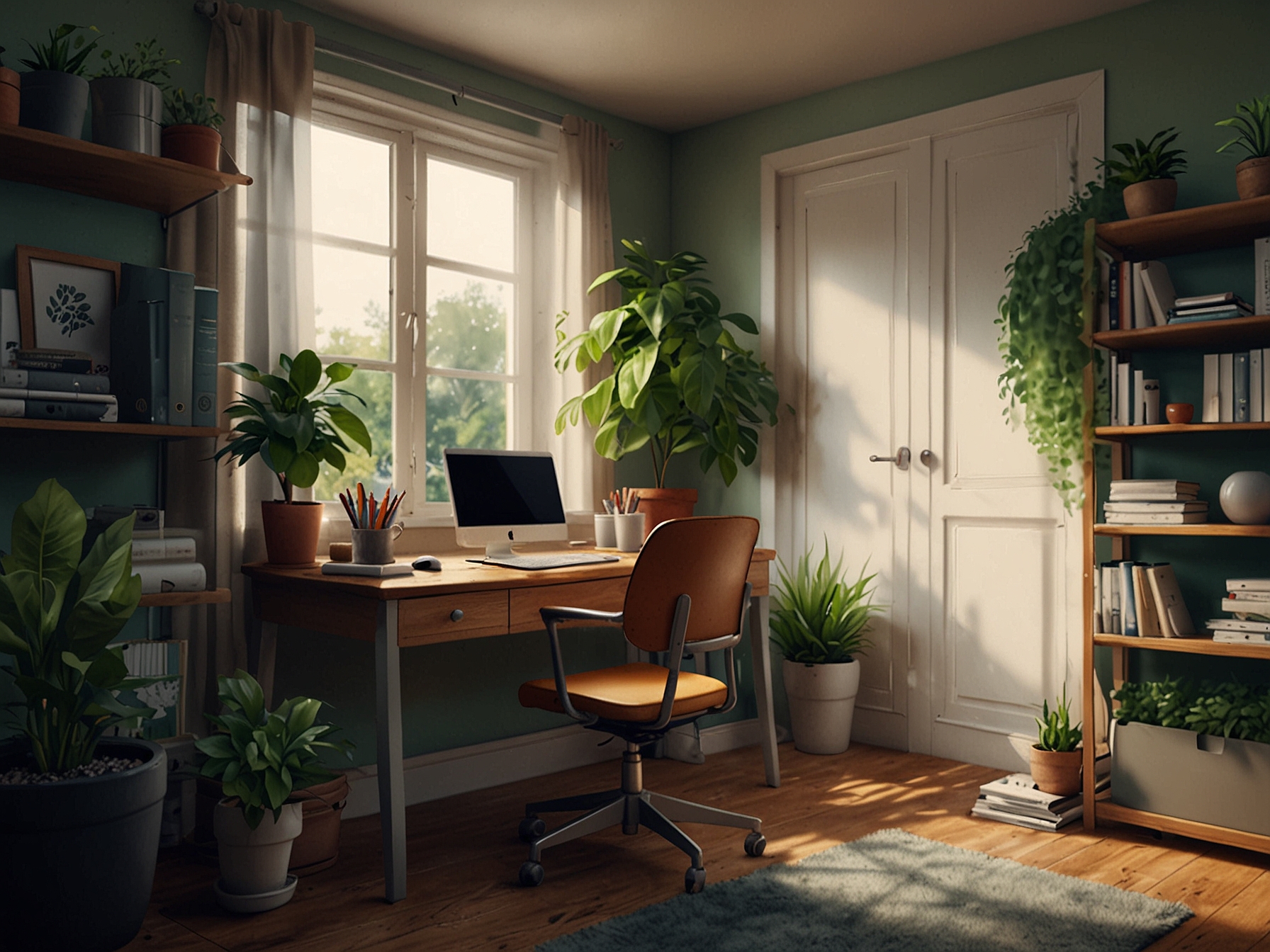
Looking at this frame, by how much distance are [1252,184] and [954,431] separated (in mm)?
1303

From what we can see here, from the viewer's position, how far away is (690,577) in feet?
8.86

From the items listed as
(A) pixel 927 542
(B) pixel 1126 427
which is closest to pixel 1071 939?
(B) pixel 1126 427

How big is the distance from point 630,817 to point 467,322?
195 centimetres

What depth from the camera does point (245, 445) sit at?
2830 mm

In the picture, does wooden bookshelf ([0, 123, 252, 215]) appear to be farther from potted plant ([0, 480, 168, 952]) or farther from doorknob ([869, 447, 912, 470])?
doorknob ([869, 447, 912, 470])

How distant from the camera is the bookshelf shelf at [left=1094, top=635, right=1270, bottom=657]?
9.22 feet

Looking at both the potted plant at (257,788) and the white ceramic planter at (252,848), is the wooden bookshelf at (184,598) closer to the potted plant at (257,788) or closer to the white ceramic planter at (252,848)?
the potted plant at (257,788)

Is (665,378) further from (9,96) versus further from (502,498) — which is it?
(9,96)

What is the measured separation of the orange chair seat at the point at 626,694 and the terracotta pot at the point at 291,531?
0.75 meters

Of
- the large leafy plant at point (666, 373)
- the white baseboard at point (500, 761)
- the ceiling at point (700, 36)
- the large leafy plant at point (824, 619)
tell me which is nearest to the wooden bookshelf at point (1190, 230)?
the ceiling at point (700, 36)

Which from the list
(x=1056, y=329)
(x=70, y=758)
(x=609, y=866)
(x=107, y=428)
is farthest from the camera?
(x=1056, y=329)

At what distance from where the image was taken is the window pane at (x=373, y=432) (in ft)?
11.7

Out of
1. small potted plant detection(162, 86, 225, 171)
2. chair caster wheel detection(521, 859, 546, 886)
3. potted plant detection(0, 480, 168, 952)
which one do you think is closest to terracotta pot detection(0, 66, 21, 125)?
small potted plant detection(162, 86, 225, 171)

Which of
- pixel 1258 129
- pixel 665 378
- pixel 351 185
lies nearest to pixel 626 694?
pixel 665 378
